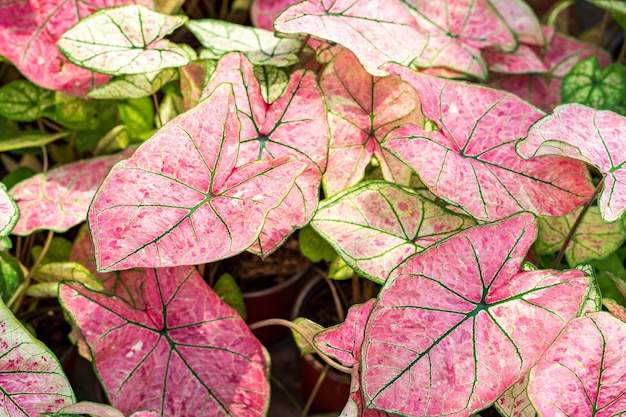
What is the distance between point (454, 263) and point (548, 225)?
385 mm

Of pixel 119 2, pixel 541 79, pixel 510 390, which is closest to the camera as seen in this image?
pixel 510 390

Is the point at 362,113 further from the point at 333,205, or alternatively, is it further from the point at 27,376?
the point at 27,376

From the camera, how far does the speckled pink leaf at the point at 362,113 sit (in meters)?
1.18

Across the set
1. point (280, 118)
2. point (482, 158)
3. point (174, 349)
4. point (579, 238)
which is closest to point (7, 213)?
point (174, 349)

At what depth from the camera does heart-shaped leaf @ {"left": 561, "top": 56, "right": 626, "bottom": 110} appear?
1.38 m

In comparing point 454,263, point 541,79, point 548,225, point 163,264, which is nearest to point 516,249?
point 454,263

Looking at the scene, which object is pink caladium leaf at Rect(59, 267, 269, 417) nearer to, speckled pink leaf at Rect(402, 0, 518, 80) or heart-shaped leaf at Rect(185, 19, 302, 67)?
heart-shaped leaf at Rect(185, 19, 302, 67)

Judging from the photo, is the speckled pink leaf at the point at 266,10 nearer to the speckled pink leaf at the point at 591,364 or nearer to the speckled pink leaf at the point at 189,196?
the speckled pink leaf at the point at 189,196

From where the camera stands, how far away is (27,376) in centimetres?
93

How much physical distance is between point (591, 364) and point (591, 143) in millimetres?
318

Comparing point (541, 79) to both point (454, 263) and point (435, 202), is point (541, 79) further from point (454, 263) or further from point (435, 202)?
point (454, 263)

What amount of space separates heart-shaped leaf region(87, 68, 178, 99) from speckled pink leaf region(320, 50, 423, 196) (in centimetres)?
30

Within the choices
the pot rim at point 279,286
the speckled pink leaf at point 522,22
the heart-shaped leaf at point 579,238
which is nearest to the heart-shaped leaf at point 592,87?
the speckled pink leaf at point 522,22

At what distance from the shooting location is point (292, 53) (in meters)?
1.26
